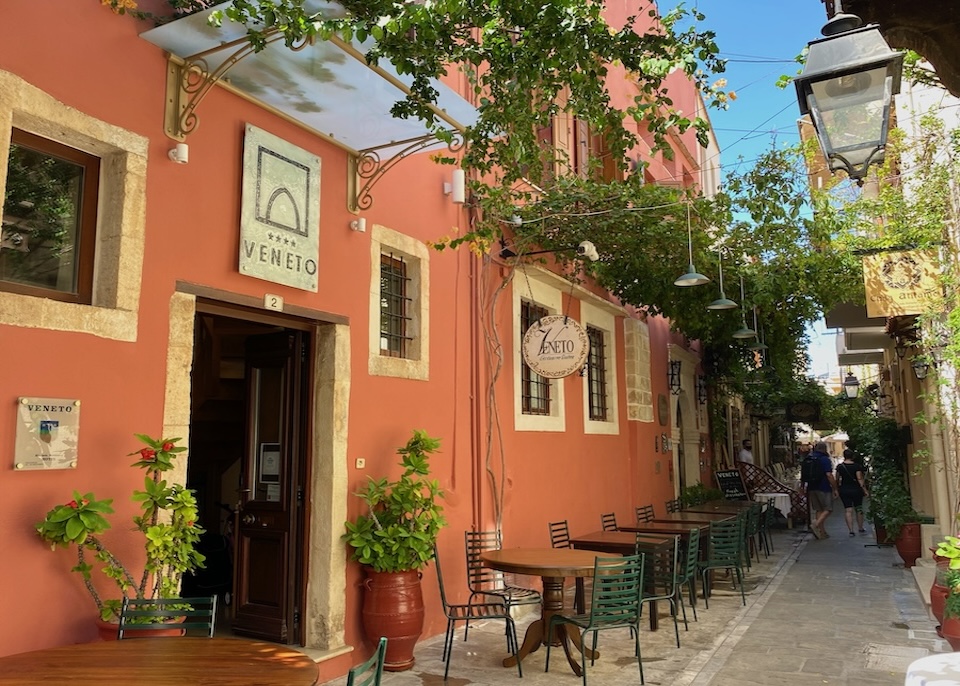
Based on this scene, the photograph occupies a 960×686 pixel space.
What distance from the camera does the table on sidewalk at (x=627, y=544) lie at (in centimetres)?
616

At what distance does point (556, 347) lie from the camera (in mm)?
6855

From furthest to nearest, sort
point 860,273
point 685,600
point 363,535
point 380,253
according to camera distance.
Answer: point 860,273, point 685,600, point 380,253, point 363,535

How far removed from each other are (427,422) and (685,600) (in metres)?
3.60

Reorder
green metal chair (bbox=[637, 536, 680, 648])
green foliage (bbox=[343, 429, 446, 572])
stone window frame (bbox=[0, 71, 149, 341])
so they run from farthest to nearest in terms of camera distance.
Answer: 1. green metal chair (bbox=[637, 536, 680, 648])
2. green foliage (bbox=[343, 429, 446, 572])
3. stone window frame (bbox=[0, 71, 149, 341])

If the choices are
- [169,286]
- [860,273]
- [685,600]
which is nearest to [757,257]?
[860,273]

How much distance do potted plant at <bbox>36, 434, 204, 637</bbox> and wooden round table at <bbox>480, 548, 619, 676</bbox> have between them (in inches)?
89.5

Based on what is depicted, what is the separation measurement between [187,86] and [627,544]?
5181 mm

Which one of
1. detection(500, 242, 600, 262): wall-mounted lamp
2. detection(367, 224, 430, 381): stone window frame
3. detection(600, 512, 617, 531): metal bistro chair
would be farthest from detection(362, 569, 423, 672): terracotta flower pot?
detection(600, 512, 617, 531): metal bistro chair

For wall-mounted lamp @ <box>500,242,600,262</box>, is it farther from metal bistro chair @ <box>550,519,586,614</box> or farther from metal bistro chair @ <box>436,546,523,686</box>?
metal bistro chair @ <box>436,546,523,686</box>

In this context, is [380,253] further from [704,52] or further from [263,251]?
[704,52]

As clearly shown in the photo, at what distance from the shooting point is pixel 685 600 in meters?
7.71

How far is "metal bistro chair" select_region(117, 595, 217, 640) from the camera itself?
10.8 ft

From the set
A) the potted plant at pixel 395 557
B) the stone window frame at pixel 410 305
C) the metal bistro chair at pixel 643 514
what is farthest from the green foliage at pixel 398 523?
the metal bistro chair at pixel 643 514

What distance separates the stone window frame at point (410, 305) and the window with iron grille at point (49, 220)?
7.21ft
